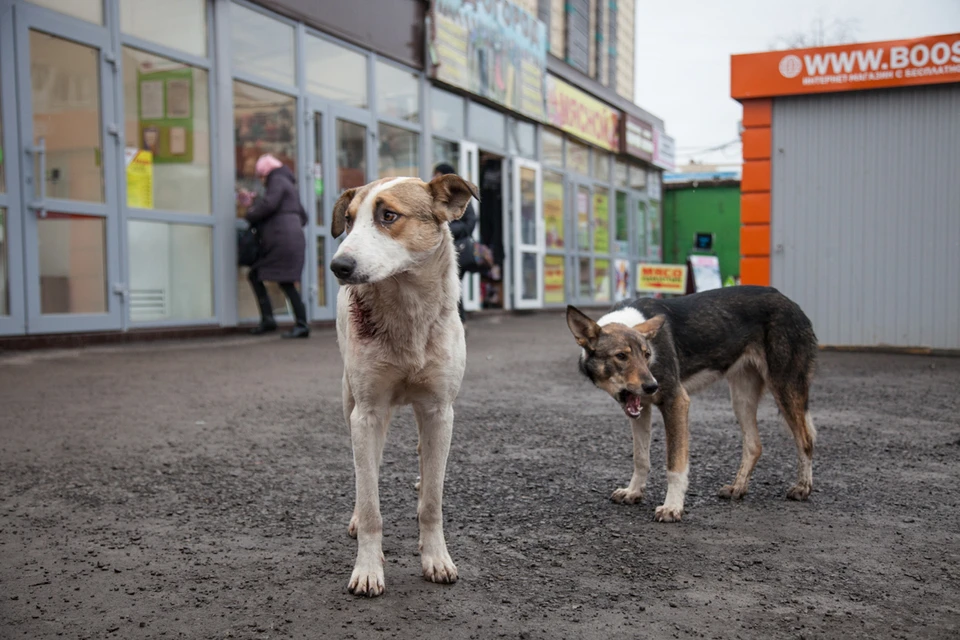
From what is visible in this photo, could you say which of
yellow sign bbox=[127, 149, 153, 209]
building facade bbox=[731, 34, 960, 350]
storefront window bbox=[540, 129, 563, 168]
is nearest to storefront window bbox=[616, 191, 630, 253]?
storefront window bbox=[540, 129, 563, 168]

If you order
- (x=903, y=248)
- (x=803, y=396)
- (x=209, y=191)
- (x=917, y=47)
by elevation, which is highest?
(x=917, y=47)

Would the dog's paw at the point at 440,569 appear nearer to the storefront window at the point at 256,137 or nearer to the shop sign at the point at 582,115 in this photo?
the storefront window at the point at 256,137

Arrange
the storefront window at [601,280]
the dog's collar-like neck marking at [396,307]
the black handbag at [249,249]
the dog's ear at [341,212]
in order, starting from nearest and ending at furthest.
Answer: the dog's collar-like neck marking at [396,307], the dog's ear at [341,212], the black handbag at [249,249], the storefront window at [601,280]

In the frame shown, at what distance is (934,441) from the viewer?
17.3ft

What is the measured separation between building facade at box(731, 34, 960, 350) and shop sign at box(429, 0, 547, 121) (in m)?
6.04

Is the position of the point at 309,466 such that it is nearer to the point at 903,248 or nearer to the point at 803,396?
the point at 803,396

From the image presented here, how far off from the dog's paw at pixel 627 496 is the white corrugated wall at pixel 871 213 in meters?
7.24

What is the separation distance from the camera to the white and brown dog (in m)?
2.88

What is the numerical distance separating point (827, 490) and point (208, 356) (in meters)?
6.44

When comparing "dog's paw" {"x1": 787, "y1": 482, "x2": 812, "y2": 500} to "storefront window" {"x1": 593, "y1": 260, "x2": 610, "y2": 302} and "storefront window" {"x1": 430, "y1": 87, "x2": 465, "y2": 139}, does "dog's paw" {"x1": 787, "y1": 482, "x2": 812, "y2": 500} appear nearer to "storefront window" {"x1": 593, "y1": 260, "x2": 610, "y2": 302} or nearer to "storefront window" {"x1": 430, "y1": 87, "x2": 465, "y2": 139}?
"storefront window" {"x1": 430, "y1": 87, "x2": 465, "y2": 139}

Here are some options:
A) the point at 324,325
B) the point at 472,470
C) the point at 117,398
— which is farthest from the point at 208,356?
the point at 472,470

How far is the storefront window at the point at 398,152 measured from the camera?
1405cm

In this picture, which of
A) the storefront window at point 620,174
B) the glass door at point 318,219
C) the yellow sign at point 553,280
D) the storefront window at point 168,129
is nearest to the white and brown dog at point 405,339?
the storefront window at point 168,129

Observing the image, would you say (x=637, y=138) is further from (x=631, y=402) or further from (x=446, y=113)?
(x=631, y=402)
